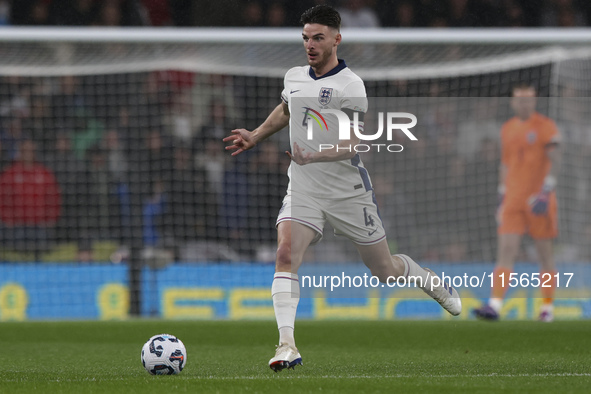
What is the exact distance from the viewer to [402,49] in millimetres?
11031

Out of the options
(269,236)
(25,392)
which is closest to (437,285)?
(25,392)

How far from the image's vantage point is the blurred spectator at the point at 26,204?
11.9 metres

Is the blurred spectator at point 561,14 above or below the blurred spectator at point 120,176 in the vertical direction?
above

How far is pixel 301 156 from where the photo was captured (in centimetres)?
542

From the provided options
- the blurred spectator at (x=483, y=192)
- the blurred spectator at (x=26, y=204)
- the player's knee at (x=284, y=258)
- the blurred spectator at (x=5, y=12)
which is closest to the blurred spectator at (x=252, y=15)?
the blurred spectator at (x=5, y=12)

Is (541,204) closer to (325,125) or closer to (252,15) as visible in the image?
(325,125)

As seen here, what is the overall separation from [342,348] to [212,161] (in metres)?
5.23

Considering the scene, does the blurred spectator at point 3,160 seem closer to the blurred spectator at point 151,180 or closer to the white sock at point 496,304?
the blurred spectator at point 151,180

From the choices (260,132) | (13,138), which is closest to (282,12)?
(13,138)

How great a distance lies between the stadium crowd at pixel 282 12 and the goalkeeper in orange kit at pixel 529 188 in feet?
19.0

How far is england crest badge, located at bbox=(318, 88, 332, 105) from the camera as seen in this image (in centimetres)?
566

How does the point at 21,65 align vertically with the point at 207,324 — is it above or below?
above

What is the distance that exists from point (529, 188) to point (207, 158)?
13.6 feet

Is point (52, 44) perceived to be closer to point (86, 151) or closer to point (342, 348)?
point (86, 151)
